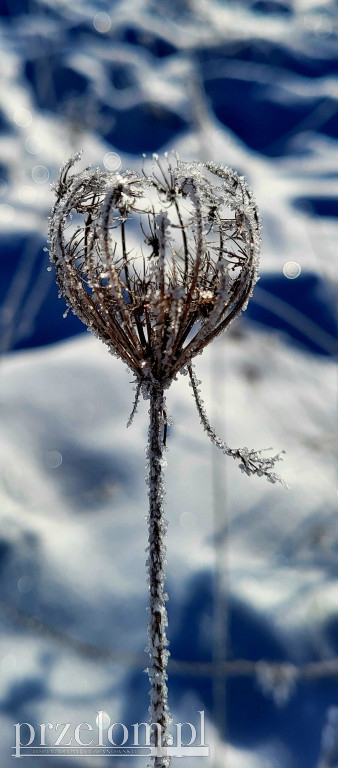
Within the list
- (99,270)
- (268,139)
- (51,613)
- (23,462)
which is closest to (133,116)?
(268,139)

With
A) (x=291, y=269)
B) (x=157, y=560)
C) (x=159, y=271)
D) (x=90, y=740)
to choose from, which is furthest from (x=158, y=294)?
(x=291, y=269)

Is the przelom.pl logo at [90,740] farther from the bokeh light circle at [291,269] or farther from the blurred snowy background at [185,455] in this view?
the bokeh light circle at [291,269]

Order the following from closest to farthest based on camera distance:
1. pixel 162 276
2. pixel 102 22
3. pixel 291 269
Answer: pixel 162 276 < pixel 291 269 < pixel 102 22

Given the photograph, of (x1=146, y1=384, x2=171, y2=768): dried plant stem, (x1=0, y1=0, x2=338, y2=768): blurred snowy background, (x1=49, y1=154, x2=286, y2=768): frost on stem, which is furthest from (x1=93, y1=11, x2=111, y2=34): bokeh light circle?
(x1=146, y1=384, x2=171, y2=768): dried plant stem

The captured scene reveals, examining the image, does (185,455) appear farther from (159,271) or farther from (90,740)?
(159,271)

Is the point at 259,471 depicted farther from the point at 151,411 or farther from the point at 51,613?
the point at 51,613

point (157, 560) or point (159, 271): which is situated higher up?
point (159, 271)

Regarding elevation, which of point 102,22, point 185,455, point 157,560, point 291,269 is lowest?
point 157,560
